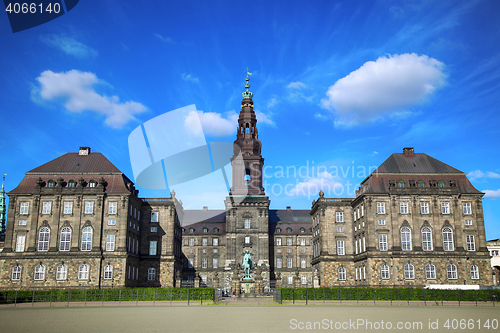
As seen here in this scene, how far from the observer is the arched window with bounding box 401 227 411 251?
2630 inches

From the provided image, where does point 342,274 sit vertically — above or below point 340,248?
below

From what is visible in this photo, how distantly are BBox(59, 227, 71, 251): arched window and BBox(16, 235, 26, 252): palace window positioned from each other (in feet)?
17.5

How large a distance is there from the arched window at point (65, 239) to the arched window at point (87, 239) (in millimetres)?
2029

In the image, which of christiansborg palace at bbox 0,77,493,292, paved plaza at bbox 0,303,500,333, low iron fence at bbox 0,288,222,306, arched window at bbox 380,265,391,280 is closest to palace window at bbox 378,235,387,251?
christiansborg palace at bbox 0,77,493,292

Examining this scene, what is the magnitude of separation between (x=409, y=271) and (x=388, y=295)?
68.6 ft

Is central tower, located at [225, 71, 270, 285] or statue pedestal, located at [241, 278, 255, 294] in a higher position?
central tower, located at [225, 71, 270, 285]

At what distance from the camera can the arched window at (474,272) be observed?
65188mm

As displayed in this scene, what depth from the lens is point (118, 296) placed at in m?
46.0

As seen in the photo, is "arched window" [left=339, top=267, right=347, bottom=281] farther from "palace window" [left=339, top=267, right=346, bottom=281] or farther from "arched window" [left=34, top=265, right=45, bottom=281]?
"arched window" [left=34, top=265, right=45, bottom=281]

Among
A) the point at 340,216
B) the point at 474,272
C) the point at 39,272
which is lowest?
the point at 474,272

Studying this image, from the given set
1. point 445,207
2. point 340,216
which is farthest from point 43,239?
point 445,207

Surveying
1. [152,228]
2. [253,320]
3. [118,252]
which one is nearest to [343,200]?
[152,228]

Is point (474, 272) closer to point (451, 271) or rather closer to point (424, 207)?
point (451, 271)

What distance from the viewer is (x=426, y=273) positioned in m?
65.4
